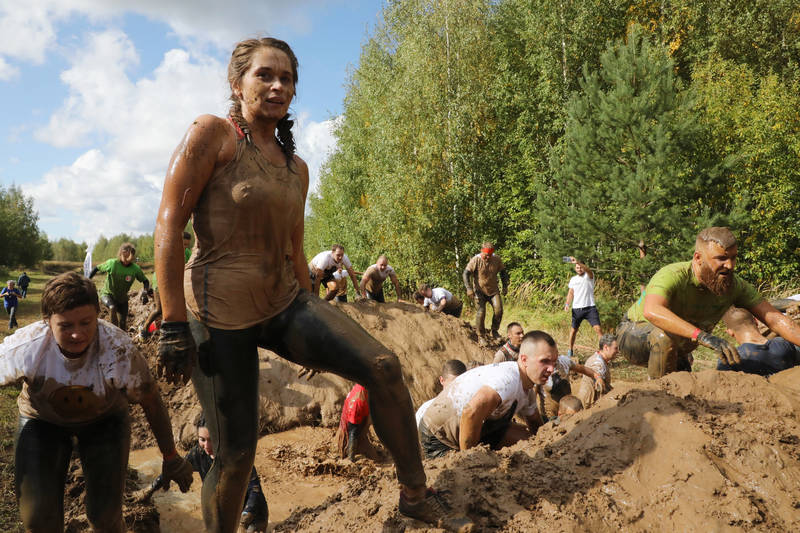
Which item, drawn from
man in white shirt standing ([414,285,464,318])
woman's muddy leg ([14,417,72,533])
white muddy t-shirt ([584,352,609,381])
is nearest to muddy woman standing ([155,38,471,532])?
woman's muddy leg ([14,417,72,533])

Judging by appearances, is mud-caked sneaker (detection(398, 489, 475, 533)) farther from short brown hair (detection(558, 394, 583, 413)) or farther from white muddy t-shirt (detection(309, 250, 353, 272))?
white muddy t-shirt (detection(309, 250, 353, 272))

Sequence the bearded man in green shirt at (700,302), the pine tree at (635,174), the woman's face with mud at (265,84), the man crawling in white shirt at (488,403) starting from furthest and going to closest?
the pine tree at (635,174) → the bearded man in green shirt at (700,302) → the man crawling in white shirt at (488,403) → the woman's face with mud at (265,84)

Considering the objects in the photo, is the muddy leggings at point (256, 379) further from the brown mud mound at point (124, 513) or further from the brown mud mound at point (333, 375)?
the brown mud mound at point (333, 375)

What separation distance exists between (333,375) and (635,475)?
18.1 feet

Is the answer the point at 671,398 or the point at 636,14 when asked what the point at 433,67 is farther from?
the point at 671,398

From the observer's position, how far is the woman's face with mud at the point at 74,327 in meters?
2.38

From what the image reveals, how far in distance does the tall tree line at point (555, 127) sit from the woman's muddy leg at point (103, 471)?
40.2 feet

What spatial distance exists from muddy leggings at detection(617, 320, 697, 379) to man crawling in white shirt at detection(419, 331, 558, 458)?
104 cm

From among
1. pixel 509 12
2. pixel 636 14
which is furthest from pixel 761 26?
pixel 509 12

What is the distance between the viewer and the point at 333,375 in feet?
25.6

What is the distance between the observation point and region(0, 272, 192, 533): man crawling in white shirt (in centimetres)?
238

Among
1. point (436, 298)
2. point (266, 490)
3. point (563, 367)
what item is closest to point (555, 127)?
point (436, 298)

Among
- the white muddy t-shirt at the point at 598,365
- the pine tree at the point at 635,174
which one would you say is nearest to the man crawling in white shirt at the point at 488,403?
the white muddy t-shirt at the point at 598,365

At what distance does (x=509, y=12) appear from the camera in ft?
64.9
